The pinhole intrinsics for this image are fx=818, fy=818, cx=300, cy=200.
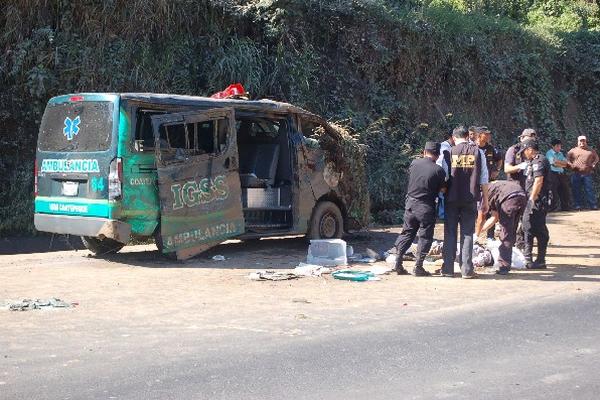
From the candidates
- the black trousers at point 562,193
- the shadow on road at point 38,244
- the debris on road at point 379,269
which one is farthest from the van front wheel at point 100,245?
the black trousers at point 562,193

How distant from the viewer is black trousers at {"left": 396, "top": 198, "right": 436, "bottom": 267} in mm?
10109

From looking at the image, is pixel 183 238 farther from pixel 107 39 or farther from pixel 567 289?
pixel 107 39

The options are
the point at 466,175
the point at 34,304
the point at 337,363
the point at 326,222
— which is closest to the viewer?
the point at 337,363

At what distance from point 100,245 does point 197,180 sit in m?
1.91

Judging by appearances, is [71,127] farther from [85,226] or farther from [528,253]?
[528,253]

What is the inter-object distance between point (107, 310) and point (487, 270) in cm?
530

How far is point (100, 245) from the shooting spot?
11562mm

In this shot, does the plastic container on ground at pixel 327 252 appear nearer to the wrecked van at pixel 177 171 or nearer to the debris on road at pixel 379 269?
the debris on road at pixel 379 269

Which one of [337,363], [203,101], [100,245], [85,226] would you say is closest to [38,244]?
[100,245]

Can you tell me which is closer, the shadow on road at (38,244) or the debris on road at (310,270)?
the debris on road at (310,270)

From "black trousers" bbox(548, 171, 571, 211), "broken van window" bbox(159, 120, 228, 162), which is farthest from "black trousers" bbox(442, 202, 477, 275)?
"black trousers" bbox(548, 171, 571, 211)

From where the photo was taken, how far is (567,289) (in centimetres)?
962

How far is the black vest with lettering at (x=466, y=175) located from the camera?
10.1 m

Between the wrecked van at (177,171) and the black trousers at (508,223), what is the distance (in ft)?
9.55
